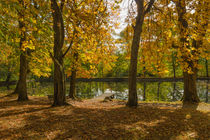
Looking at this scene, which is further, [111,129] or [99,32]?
[99,32]

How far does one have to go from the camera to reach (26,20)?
5.97m

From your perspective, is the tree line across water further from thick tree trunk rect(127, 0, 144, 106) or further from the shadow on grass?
the shadow on grass

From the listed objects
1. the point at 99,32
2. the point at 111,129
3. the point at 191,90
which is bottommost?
the point at 111,129

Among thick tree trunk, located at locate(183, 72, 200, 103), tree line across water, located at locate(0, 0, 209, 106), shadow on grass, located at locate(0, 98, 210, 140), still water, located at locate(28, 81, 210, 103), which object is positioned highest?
tree line across water, located at locate(0, 0, 209, 106)

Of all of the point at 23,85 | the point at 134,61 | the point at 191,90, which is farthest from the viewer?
the point at 23,85

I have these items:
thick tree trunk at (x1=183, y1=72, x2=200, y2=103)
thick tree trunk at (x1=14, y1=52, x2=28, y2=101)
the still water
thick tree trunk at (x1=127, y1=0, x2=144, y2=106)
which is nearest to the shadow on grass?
thick tree trunk at (x1=127, y1=0, x2=144, y2=106)

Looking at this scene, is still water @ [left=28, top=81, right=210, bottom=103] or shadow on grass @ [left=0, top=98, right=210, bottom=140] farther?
still water @ [left=28, top=81, right=210, bottom=103]

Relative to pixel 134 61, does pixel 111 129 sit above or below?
below

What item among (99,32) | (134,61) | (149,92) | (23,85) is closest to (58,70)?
(99,32)

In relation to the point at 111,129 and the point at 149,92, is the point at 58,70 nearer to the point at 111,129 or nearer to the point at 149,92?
the point at 111,129

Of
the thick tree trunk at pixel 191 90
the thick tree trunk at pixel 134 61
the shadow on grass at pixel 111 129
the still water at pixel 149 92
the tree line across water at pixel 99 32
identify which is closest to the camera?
the shadow on grass at pixel 111 129

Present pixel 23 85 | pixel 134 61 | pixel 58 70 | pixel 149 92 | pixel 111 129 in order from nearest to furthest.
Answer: pixel 111 129
pixel 134 61
pixel 58 70
pixel 23 85
pixel 149 92

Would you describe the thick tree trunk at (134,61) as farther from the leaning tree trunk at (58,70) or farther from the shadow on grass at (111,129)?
the leaning tree trunk at (58,70)

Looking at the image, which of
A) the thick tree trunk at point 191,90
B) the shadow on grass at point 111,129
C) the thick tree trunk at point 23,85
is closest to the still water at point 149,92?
the thick tree trunk at point 191,90
